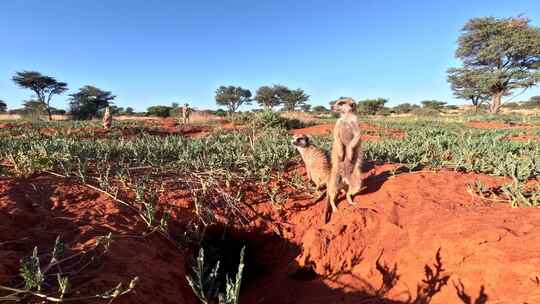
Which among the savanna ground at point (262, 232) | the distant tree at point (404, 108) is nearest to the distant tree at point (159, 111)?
the distant tree at point (404, 108)

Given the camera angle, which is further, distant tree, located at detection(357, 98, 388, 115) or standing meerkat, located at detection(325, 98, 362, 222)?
distant tree, located at detection(357, 98, 388, 115)

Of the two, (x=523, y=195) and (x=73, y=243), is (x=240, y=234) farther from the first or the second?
(x=523, y=195)

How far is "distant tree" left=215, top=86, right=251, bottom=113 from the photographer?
37469 mm

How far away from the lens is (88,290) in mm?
1798

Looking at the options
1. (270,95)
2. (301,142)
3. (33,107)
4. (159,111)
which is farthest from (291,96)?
(301,142)

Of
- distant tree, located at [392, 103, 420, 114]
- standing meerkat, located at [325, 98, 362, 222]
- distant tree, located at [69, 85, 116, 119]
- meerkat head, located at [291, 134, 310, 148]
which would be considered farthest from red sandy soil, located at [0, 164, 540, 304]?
distant tree, located at [392, 103, 420, 114]

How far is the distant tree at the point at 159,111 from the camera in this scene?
1307 inches

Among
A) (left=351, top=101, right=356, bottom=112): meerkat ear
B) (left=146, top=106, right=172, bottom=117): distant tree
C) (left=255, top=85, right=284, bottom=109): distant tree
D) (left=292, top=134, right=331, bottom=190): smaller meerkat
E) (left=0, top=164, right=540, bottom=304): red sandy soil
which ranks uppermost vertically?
(left=255, top=85, right=284, bottom=109): distant tree

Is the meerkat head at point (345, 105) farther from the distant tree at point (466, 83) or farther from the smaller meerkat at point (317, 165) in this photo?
the distant tree at point (466, 83)

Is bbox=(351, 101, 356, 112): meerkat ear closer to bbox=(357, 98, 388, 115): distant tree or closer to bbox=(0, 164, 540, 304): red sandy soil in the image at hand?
bbox=(0, 164, 540, 304): red sandy soil

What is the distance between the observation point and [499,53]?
23078 mm

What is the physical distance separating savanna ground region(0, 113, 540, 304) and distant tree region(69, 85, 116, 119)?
28.3 metres

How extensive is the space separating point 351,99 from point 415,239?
176 centimetres

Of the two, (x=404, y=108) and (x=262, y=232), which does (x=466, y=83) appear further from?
(x=262, y=232)
